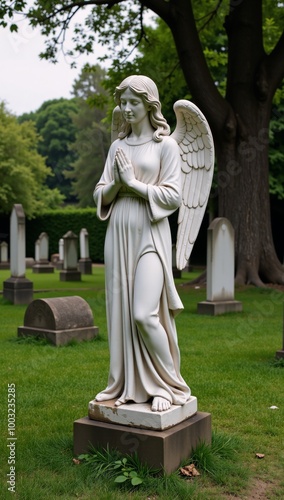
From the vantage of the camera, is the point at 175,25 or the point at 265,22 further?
the point at 265,22

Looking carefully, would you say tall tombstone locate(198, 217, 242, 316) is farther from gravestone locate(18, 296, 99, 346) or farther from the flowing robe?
the flowing robe

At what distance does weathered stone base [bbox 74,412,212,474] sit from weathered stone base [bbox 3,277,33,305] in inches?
380

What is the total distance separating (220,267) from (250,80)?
250 inches

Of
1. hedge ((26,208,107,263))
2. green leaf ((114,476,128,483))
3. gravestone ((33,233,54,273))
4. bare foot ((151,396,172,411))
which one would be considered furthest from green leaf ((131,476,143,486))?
hedge ((26,208,107,263))

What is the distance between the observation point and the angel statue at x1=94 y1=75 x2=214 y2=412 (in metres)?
4.01

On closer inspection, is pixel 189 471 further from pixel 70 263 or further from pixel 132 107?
pixel 70 263

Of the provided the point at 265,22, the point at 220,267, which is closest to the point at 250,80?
the point at 265,22

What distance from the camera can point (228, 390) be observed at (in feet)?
19.9

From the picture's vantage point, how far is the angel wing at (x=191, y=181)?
443cm

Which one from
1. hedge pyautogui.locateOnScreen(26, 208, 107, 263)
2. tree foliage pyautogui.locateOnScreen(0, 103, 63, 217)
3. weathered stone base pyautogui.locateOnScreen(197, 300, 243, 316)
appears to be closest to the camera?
weathered stone base pyautogui.locateOnScreen(197, 300, 243, 316)

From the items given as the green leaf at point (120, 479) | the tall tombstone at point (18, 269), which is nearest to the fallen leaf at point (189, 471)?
the green leaf at point (120, 479)

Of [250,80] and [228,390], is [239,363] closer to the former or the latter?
[228,390]

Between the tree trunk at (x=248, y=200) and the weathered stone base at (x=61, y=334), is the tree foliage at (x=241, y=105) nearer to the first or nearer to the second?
the tree trunk at (x=248, y=200)

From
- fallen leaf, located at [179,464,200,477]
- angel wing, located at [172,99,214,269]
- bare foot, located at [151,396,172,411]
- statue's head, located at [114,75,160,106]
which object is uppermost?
statue's head, located at [114,75,160,106]
